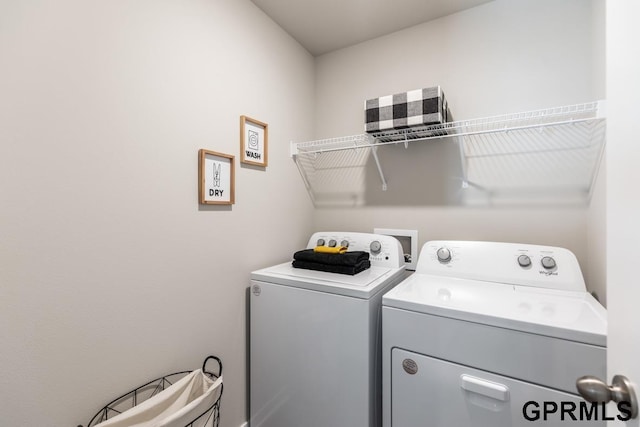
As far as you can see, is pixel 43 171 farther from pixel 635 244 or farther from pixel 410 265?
pixel 410 265

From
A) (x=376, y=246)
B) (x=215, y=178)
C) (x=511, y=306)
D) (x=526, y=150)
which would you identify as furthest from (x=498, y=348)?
(x=215, y=178)

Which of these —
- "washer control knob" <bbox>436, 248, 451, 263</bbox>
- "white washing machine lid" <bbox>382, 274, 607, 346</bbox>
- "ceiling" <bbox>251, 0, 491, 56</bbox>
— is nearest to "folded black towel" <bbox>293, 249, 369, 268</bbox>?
"white washing machine lid" <bbox>382, 274, 607, 346</bbox>

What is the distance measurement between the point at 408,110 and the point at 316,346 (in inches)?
50.9

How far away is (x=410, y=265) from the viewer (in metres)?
1.79

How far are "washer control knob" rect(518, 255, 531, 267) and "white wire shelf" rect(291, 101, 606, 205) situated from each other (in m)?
0.34

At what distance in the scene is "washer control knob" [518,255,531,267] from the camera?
1337 mm

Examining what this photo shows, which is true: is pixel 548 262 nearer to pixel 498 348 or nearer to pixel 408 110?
pixel 498 348

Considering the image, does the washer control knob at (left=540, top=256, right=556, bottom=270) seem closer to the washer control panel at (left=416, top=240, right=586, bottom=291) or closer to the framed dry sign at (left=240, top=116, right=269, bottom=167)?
the washer control panel at (left=416, top=240, right=586, bottom=291)

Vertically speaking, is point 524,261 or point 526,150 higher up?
point 526,150

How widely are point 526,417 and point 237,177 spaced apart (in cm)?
152

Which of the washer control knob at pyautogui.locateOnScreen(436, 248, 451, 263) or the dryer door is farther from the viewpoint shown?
the washer control knob at pyautogui.locateOnScreen(436, 248, 451, 263)

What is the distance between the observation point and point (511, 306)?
1.04 m

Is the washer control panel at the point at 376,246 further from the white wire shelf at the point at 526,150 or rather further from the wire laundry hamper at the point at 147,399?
the wire laundry hamper at the point at 147,399

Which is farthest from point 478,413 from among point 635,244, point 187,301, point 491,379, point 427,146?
point 427,146
